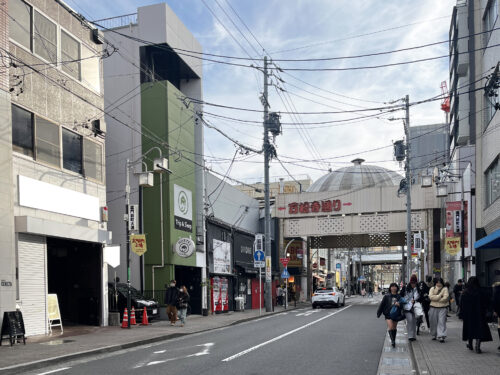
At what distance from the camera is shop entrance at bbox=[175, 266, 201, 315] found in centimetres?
3012

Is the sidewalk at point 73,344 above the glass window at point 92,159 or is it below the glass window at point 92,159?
below

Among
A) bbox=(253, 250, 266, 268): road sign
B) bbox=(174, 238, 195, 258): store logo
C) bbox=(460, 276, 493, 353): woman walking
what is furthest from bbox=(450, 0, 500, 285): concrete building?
bbox=(174, 238, 195, 258): store logo

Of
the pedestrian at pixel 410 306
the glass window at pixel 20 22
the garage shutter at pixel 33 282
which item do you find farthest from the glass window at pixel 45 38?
the pedestrian at pixel 410 306

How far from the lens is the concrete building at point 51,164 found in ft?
53.5

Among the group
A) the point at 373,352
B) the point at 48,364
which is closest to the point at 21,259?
the point at 48,364

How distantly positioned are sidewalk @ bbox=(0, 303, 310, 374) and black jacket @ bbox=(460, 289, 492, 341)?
8143mm

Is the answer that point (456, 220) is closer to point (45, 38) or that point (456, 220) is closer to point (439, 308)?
point (439, 308)

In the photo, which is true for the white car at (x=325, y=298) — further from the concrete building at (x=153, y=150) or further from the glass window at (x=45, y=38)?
the glass window at (x=45, y=38)

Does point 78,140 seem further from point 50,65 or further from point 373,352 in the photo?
point 373,352

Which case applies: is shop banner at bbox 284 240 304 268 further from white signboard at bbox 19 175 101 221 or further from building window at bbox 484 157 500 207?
white signboard at bbox 19 175 101 221

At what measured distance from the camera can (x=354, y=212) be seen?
44.5 m

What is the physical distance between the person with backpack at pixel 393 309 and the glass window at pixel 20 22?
12695mm

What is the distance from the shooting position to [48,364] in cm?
1152

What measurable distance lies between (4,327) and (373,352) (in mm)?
9195
